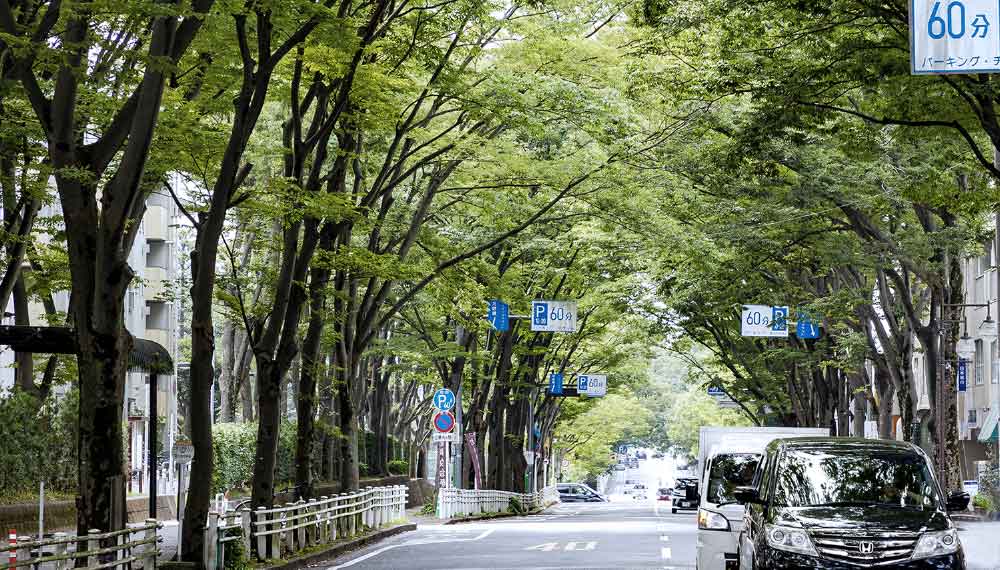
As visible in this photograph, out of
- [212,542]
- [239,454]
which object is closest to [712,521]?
[212,542]

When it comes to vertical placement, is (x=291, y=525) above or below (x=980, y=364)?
below

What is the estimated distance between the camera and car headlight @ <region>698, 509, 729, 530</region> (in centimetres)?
1600

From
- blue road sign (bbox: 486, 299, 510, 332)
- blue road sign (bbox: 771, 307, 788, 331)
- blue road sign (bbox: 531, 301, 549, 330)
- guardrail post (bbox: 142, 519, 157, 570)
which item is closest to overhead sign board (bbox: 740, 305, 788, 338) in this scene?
blue road sign (bbox: 771, 307, 788, 331)

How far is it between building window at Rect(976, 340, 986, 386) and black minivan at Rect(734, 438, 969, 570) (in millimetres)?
40538

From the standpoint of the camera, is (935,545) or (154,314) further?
(154,314)

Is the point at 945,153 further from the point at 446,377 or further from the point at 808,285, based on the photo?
the point at 446,377

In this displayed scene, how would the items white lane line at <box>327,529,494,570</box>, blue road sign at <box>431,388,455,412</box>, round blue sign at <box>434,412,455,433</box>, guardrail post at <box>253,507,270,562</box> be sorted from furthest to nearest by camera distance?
1. round blue sign at <box>434,412,455,433</box>
2. blue road sign at <box>431,388,455,412</box>
3. white lane line at <box>327,529,494,570</box>
4. guardrail post at <box>253,507,270,562</box>

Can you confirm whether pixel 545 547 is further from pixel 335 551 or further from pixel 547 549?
pixel 335 551

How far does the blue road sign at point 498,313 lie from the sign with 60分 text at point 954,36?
76.3ft

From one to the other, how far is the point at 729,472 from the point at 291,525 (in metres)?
7.65

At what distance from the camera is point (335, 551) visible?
75.2ft

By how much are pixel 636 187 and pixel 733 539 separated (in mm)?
12988

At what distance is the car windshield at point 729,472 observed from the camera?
1711 centimetres

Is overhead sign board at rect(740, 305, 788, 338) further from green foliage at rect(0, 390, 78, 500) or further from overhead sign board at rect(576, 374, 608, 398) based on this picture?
overhead sign board at rect(576, 374, 608, 398)
